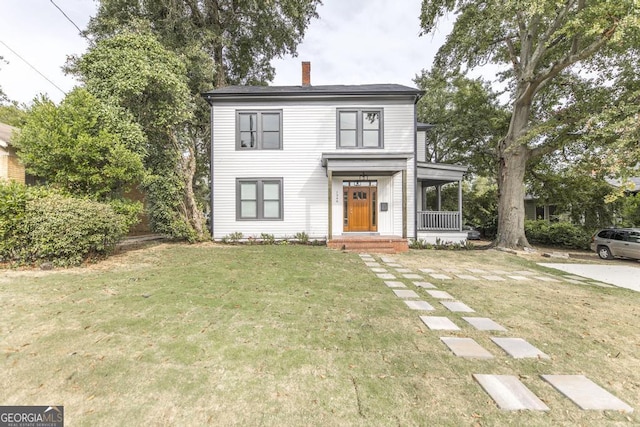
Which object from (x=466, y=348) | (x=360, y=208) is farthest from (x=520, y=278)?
(x=360, y=208)

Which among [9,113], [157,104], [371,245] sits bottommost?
[371,245]

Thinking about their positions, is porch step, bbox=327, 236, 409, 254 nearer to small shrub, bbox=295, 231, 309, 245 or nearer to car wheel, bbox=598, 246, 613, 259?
small shrub, bbox=295, 231, 309, 245

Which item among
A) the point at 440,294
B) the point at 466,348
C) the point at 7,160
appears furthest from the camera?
the point at 7,160

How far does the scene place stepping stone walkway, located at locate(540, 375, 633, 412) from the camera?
6.74 feet

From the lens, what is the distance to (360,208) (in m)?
11.8

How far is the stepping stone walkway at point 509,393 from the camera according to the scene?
2.03 m

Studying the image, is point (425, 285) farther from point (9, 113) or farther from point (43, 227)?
point (9, 113)

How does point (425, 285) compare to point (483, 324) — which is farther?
point (425, 285)

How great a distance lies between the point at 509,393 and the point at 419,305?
2.08m

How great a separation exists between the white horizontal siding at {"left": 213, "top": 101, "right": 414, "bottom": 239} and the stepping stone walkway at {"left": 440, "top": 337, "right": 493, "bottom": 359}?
861 centimetres

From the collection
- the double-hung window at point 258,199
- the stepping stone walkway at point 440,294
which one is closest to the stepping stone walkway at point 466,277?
the stepping stone walkway at point 440,294

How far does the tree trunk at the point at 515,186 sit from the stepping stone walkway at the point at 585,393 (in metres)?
10.6

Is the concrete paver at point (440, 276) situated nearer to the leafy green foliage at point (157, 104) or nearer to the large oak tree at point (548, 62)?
the large oak tree at point (548, 62)

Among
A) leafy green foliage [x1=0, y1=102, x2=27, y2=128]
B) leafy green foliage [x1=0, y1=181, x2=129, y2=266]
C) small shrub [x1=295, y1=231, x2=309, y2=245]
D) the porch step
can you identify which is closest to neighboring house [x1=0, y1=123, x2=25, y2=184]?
leafy green foliage [x1=0, y1=181, x2=129, y2=266]
